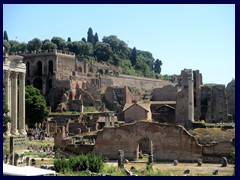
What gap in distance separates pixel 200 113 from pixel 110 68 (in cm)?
2508

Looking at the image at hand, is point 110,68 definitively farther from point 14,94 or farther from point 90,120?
point 14,94

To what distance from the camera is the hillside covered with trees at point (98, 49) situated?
81.2 m

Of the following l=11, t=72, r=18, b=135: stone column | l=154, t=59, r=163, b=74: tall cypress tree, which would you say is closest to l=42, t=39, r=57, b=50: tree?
l=154, t=59, r=163, b=74: tall cypress tree

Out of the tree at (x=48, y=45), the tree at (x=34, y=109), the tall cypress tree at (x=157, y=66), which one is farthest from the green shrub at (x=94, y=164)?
the tall cypress tree at (x=157, y=66)

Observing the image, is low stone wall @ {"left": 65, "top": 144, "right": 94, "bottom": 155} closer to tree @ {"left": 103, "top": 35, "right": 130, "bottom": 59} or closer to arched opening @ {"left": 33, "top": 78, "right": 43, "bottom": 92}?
arched opening @ {"left": 33, "top": 78, "right": 43, "bottom": 92}

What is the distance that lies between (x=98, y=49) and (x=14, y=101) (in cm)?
5222

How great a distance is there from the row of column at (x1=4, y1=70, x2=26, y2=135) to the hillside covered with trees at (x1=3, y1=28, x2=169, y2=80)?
3624 centimetres

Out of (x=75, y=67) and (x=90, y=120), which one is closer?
(x=90, y=120)

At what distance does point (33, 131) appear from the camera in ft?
158

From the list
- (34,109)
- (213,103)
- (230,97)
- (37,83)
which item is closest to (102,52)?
(37,83)

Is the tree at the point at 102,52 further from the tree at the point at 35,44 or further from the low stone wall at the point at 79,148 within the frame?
the low stone wall at the point at 79,148

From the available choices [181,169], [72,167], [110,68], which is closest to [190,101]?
[181,169]

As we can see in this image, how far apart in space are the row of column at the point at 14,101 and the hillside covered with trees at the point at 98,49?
36238 mm

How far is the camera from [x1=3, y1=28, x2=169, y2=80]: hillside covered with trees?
81250mm
